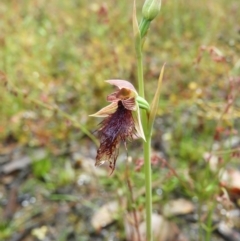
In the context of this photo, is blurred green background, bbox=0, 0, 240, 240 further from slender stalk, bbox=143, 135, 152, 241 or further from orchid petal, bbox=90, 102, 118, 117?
orchid petal, bbox=90, 102, 118, 117

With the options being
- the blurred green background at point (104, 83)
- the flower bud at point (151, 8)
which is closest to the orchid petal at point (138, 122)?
the flower bud at point (151, 8)

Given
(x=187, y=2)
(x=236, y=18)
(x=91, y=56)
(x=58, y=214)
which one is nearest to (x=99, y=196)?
(x=58, y=214)

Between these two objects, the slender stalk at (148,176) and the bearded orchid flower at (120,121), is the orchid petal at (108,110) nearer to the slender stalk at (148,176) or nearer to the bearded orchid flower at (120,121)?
the bearded orchid flower at (120,121)

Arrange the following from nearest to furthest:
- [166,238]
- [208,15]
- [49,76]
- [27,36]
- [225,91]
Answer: [166,238] < [225,91] < [49,76] < [27,36] < [208,15]

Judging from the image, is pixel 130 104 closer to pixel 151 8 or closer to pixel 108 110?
pixel 108 110

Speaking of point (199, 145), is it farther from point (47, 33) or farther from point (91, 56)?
point (47, 33)

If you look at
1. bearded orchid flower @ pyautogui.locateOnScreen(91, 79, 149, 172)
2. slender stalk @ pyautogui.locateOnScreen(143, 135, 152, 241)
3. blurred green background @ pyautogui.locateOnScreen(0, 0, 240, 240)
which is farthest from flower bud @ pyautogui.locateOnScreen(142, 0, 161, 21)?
blurred green background @ pyautogui.locateOnScreen(0, 0, 240, 240)

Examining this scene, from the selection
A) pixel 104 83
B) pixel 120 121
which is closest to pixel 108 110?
pixel 120 121
